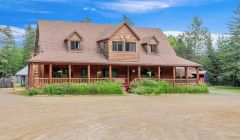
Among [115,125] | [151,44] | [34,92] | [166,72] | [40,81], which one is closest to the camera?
[115,125]

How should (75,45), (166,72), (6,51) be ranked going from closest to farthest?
(75,45) < (166,72) < (6,51)

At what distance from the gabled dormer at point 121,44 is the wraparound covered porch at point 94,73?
1.35 meters

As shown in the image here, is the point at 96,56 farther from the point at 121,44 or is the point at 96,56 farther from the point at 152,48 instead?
the point at 152,48

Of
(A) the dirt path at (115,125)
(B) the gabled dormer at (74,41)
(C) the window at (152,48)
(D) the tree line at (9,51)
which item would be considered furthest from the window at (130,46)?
(D) the tree line at (9,51)

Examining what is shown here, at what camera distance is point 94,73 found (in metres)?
43.8

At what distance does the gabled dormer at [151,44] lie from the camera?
153ft

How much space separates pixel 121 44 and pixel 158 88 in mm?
7314

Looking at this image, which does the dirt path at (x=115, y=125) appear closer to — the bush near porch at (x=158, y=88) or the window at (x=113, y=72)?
the bush near porch at (x=158, y=88)

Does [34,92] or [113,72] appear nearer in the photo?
[34,92]

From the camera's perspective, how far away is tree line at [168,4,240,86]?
192 feet

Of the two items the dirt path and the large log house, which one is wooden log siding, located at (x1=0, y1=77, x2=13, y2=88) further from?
the dirt path

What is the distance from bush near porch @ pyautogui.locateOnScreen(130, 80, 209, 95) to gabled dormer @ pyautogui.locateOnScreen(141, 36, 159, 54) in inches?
289

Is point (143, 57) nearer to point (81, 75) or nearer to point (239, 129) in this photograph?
point (81, 75)

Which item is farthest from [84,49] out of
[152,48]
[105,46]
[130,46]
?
[152,48]
